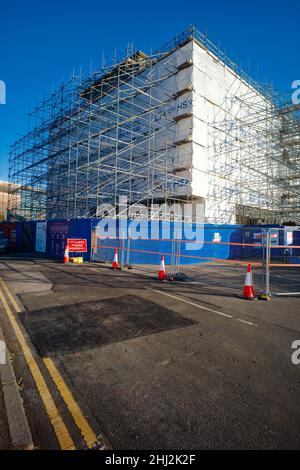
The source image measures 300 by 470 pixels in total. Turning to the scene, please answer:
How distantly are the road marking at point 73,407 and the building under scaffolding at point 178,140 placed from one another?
15792 millimetres

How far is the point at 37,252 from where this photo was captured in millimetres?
19156

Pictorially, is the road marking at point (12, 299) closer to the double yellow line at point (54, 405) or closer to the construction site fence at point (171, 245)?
the double yellow line at point (54, 405)

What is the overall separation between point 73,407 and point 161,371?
120 cm

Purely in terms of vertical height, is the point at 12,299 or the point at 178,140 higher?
the point at 178,140

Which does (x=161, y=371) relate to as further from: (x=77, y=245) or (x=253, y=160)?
(x=253, y=160)

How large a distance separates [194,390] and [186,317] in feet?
8.11

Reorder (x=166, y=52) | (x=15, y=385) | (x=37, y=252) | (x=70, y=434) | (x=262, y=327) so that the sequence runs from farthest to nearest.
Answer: (x=166, y=52), (x=37, y=252), (x=262, y=327), (x=15, y=385), (x=70, y=434)

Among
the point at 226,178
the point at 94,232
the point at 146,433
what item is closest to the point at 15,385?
the point at 146,433

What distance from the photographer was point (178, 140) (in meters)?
20.8

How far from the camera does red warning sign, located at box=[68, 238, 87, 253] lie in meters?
13.5

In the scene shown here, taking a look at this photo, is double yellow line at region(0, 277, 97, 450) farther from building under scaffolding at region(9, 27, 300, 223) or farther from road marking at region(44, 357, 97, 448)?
building under scaffolding at region(9, 27, 300, 223)

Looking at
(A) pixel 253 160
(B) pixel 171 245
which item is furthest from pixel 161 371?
(A) pixel 253 160

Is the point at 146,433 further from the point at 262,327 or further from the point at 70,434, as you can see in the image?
the point at 262,327

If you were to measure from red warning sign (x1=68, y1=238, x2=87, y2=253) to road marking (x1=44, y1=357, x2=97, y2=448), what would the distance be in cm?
1046
